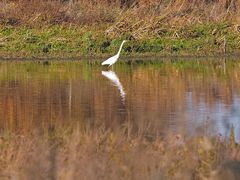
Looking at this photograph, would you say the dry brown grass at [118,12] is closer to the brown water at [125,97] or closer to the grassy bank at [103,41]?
the grassy bank at [103,41]

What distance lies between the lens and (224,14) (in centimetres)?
3531

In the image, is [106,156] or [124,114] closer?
[106,156]

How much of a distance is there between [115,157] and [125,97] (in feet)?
28.7

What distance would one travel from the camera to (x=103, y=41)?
103ft

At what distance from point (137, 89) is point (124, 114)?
479 centimetres

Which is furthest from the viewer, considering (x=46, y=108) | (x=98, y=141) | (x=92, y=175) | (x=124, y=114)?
(x=46, y=108)

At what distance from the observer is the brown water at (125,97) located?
1314cm

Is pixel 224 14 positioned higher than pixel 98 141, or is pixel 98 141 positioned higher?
pixel 224 14

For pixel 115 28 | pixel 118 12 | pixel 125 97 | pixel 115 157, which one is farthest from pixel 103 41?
pixel 115 157

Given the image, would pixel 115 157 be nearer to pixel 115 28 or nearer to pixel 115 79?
pixel 115 79

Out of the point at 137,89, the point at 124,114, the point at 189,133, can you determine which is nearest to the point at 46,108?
the point at 124,114

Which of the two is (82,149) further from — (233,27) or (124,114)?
(233,27)

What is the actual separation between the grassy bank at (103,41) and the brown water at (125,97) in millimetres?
3673

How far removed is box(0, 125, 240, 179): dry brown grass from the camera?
773 cm
